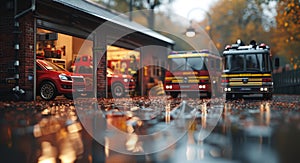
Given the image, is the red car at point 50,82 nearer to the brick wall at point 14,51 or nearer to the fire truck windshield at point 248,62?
the brick wall at point 14,51

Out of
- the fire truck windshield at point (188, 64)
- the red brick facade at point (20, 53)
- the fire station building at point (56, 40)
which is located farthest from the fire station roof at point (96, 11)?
the fire truck windshield at point (188, 64)

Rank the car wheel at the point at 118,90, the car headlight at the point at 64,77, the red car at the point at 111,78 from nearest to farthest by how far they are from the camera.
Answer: the car headlight at the point at 64,77 < the red car at the point at 111,78 < the car wheel at the point at 118,90

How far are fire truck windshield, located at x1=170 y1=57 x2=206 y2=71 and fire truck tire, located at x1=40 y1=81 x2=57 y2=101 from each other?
7730 mm

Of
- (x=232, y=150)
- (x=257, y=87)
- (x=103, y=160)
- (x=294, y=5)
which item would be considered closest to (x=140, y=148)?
(x=103, y=160)

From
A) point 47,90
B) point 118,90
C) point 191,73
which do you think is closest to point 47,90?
point 47,90

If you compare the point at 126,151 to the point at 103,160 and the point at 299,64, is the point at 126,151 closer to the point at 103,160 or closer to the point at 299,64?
the point at 103,160

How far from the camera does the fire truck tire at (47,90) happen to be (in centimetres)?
1532

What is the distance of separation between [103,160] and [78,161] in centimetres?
31

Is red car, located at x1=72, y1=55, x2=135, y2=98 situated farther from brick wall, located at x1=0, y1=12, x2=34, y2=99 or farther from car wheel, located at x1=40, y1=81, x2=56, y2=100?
brick wall, located at x1=0, y1=12, x2=34, y2=99

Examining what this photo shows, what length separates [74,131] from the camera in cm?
634

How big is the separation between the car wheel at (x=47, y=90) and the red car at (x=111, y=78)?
3945 mm

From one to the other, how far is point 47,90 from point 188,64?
8458 mm

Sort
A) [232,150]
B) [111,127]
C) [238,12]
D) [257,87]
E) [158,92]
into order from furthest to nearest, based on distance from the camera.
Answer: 1. [238,12]
2. [158,92]
3. [257,87]
4. [111,127]
5. [232,150]

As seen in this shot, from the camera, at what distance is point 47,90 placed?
15383mm
